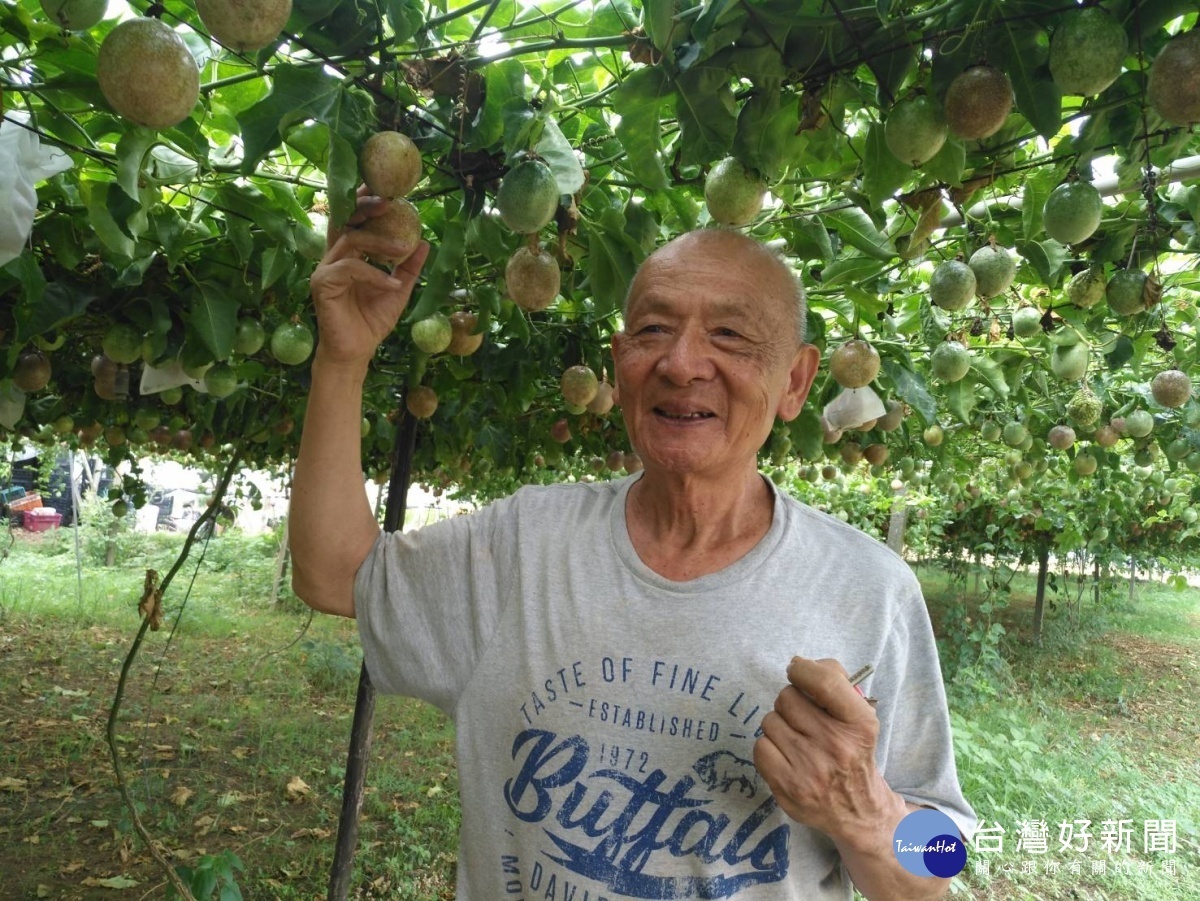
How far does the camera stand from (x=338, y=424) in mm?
1555

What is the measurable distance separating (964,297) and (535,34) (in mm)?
1274

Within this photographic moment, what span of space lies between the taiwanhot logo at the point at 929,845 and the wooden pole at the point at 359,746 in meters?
2.48

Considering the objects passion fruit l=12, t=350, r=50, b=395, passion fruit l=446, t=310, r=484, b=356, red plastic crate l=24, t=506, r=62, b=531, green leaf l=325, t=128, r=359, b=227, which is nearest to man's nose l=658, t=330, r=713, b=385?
green leaf l=325, t=128, r=359, b=227

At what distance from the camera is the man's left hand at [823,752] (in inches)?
47.8

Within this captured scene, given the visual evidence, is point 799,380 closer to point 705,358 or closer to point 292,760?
point 705,358

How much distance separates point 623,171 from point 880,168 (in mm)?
754

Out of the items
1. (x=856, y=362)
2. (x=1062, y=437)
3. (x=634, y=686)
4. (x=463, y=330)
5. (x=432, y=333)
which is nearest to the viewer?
(x=634, y=686)

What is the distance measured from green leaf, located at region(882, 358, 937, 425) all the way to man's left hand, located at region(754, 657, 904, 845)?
7.89 feet

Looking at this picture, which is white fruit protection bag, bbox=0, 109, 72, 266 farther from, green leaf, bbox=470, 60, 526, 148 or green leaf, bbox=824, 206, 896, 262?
green leaf, bbox=824, 206, 896, 262

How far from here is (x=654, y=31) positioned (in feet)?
4.39

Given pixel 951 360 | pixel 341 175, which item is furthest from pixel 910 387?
pixel 341 175

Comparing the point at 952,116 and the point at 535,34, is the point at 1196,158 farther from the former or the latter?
the point at 535,34

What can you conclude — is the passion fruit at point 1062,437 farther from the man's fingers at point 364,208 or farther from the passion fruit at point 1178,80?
the man's fingers at point 364,208

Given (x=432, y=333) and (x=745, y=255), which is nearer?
(x=745, y=255)
